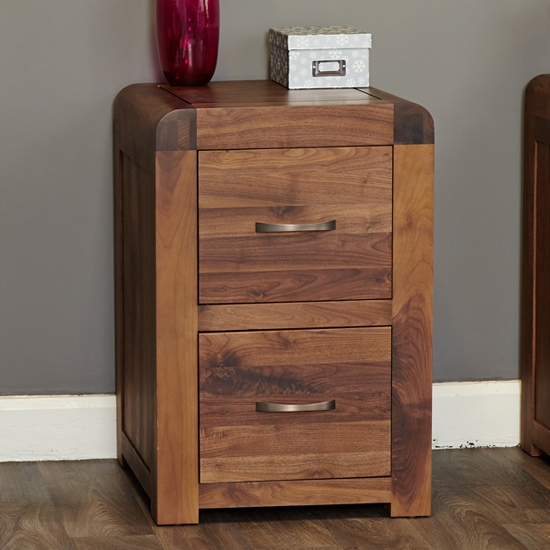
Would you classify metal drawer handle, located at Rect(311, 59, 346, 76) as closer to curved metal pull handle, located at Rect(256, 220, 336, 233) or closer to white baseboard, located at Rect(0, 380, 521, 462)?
curved metal pull handle, located at Rect(256, 220, 336, 233)

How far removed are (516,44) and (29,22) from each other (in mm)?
985

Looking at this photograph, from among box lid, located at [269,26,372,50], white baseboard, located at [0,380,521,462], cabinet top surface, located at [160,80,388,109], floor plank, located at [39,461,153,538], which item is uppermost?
box lid, located at [269,26,372,50]

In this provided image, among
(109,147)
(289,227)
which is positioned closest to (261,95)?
(289,227)

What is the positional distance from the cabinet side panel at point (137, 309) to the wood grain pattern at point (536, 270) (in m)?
0.81

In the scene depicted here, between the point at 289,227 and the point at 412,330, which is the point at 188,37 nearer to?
the point at 289,227

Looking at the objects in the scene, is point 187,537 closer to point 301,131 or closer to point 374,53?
point 301,131

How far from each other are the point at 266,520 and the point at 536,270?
2.53ft

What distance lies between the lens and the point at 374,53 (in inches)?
88.5

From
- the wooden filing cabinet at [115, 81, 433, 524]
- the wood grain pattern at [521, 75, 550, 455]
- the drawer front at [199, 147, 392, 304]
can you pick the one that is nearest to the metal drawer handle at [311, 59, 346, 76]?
the wooden filing cabinet at [115, 81, 433, 524]

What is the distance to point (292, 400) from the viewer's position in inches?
74.6

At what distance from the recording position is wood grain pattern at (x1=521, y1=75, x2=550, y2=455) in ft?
7.23

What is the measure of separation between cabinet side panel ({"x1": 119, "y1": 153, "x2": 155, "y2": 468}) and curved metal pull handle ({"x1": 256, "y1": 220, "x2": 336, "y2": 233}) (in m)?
0.18

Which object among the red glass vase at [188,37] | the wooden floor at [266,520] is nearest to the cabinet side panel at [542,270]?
the wooden floor at [266,520]

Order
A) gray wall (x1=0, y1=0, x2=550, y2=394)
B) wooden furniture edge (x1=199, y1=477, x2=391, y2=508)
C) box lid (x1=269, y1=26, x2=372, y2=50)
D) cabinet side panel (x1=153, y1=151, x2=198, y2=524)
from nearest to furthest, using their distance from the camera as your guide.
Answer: cabinet side panel (x1=153, y1=151, x2=198, y2=524) < wooden furniture edge (x1=199, y1=477, x2=391, y2=508) < box lid (x1=269, y1=26, x2=372, y2=50) < gray wall (x1=0, y1=0, x2=550, y2=394)
